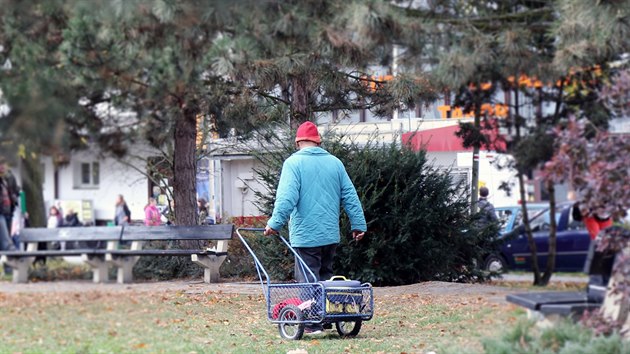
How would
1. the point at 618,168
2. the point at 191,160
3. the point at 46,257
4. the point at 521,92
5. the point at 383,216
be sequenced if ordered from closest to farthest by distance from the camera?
the point at 618,168 < the point at 46,257 < the point at 521,92 < the point at 191,160 < the point at 383,216

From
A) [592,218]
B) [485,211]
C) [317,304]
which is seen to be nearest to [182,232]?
[317,304]

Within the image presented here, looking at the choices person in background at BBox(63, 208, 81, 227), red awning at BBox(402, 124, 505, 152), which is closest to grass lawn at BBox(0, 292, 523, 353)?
person in background at BBox(63, 208, 81, 227)

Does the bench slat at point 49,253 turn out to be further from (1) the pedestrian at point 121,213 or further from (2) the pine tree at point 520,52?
(2) the pine tree at point 520,52

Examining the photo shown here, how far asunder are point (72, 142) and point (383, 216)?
6290 mm

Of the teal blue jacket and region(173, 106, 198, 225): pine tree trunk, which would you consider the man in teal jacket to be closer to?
the teal blue jacket

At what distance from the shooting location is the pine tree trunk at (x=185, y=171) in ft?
31.9

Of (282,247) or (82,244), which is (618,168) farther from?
(282,247)

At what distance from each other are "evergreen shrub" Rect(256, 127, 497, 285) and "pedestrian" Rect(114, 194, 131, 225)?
12.8 ft

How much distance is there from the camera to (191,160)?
1196cm

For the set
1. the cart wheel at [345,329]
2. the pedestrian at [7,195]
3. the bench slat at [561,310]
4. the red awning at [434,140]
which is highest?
the red awning at [434,140]

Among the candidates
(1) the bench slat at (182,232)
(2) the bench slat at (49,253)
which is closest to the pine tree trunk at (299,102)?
(1) the bench slat at (182,232)

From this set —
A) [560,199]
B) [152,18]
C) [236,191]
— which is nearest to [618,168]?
[560,199]

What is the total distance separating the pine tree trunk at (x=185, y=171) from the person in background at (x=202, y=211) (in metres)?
0.19

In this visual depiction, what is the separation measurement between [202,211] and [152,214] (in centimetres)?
346
